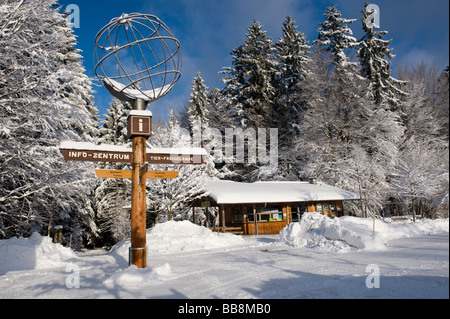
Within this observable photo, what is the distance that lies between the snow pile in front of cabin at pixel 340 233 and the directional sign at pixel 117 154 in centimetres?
580

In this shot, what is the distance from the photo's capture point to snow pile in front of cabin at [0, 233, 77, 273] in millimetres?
8539

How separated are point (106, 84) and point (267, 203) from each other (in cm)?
1518

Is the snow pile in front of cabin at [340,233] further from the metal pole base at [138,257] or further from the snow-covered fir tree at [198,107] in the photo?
the snow-covered fir tree at [198,107]

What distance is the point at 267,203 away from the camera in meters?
20.8

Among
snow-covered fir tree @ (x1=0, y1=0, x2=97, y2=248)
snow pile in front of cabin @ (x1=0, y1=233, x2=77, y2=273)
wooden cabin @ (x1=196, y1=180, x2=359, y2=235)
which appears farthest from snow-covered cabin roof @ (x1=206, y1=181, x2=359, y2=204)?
snow pile in front of cabin @ (x1=0, y1=233, x2=77, y2=273)

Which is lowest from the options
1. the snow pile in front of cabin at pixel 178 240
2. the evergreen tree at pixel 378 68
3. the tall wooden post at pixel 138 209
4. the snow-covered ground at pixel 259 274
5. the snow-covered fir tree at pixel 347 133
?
the snow pile in front of cabin at pixel 178 240

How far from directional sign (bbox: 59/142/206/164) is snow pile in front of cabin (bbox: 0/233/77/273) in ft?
12.1

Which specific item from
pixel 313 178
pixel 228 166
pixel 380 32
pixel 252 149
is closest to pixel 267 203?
pixel 313 178

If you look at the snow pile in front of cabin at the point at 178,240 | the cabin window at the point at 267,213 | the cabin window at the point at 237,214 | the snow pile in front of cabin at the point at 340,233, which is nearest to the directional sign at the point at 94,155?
the snow pile in front of cabin at the point at 178,240

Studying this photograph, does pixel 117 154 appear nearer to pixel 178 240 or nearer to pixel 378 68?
pixel 178 240

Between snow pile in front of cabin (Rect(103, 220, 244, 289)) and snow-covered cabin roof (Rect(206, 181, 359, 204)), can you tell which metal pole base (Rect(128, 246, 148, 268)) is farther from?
snow-covered cabin roof (Rect(206, 181, 359, 204))

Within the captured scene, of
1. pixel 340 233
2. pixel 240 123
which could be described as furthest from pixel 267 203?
pixel 240 123

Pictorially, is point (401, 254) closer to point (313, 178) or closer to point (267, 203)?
point (267, 203)

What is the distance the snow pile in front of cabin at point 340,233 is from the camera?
995 centimetres
